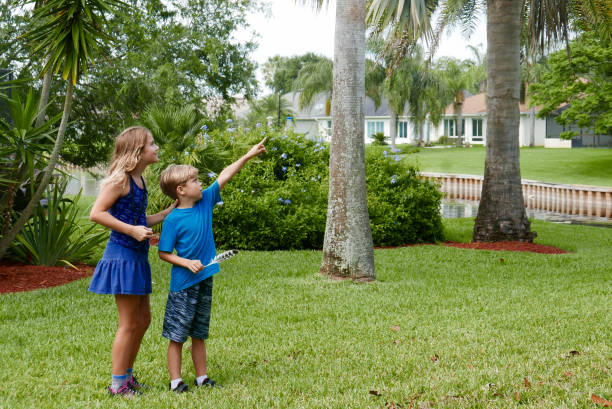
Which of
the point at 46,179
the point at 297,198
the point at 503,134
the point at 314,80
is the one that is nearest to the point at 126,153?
the point at 46,179

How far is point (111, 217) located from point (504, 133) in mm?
9827

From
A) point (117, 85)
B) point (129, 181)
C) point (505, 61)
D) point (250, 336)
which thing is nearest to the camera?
point (129, 181)

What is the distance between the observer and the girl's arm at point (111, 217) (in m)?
3.96

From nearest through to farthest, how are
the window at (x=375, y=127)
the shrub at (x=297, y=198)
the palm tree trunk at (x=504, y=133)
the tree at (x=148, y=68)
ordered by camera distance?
the shrub at (x=297, y=198) → the palm tree trunk at (x=504, y=133) → the tree at (x=148, y=68) → the window at (x=375, y=127)

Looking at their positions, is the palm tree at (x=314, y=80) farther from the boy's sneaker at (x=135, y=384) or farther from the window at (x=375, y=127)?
the boy's sneaker at (x=135, y=384)

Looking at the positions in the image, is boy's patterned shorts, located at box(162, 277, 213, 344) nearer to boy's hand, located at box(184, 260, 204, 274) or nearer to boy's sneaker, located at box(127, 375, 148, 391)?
boy's hand, located at box(184, 260, 204, 274)

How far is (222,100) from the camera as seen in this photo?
23547mm

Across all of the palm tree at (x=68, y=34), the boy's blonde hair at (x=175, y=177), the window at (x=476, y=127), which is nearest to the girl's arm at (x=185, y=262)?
the boy's blonde hair at (x=175, y=177)

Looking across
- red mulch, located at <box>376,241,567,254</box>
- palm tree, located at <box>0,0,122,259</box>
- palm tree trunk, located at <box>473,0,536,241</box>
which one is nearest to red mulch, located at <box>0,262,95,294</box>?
palm tree, located at <box>0,0,122,259</box>

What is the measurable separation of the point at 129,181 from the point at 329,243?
15.5ft

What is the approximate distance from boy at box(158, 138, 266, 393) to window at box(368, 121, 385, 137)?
59.1m

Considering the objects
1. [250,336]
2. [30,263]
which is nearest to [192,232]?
[250,336]

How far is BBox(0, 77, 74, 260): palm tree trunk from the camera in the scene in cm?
779

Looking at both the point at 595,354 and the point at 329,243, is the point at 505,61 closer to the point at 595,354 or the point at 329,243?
the point at 329,243
